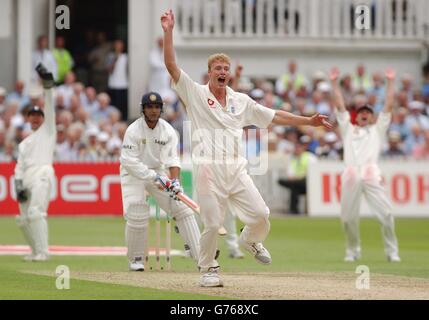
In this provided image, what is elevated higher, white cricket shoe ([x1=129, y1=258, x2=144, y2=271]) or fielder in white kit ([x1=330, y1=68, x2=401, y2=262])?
fielder in white kit ([x1=330, y1=68, x2=401, y2=262])

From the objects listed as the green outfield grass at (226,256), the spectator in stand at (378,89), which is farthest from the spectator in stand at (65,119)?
the spectator in stand at (378,89)

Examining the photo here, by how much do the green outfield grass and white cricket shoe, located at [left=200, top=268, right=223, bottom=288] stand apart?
57 centimetres

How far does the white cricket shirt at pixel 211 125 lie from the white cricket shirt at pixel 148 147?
2093 mm

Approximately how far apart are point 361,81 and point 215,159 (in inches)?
769

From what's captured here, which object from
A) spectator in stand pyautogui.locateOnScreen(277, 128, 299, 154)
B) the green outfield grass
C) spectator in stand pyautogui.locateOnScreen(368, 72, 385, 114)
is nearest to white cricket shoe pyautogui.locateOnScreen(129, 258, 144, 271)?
the green outfield grass

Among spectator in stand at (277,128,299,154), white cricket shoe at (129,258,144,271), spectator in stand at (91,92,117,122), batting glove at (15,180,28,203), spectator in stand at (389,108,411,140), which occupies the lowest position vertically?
white cricket shoe at (129,258,144,271)

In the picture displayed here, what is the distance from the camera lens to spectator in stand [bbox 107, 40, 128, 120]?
32281 mm

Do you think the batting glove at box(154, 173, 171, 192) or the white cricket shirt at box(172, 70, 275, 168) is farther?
the batting glove at box(154, 173, 171, 192)

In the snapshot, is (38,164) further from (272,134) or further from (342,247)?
(272,134)

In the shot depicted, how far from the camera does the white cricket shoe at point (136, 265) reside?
1573cm

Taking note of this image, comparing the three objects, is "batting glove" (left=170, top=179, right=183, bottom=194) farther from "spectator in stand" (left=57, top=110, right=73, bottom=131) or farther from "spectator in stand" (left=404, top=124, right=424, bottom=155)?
"spectator in stand" (left=404, top=124, right=424, bottom=155)

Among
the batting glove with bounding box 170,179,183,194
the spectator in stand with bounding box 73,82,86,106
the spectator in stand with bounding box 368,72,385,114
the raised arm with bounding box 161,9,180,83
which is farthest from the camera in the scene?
the spectator in stand with bounding box 368,72,385,114

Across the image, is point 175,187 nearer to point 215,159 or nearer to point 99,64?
point 215,159
